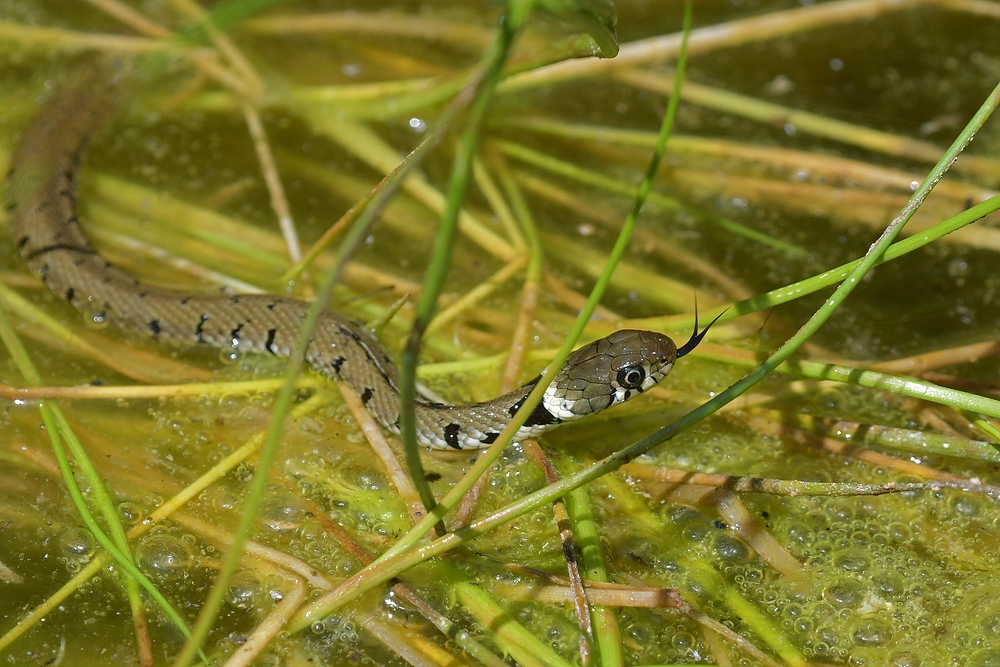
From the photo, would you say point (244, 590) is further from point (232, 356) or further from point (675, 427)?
point (675, 427)

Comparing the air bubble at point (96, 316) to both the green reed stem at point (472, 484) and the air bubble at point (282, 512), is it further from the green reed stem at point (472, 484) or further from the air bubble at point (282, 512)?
the green reed stem at point (472, 484)

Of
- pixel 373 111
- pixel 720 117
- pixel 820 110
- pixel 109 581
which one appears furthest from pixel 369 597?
pixel 820 110

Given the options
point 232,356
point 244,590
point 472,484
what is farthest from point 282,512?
point 472,484

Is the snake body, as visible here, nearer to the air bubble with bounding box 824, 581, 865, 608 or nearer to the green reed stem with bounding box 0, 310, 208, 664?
the green reed stem with bounding box 0, 310, 208, 664

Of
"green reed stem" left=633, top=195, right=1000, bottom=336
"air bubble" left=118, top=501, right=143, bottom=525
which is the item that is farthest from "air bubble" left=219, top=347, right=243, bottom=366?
"green reed stem" left=633, top=195, right=1000, bottom=336

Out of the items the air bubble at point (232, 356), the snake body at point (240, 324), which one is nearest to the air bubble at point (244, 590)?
the snake body at point (240, 324)

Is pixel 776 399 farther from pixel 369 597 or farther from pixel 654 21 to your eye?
pixel 654 21

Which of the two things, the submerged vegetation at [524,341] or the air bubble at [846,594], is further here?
the air bubble at [846,594]
